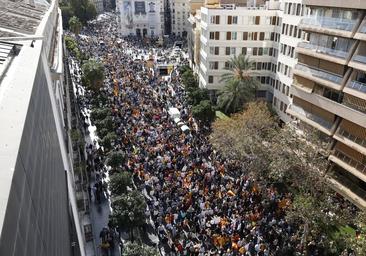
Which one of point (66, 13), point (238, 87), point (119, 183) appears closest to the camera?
point (119, 183)

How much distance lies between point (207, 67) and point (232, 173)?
783 inches

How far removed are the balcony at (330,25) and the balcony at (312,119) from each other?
6.40 meters

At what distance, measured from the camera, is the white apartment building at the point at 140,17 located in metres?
124

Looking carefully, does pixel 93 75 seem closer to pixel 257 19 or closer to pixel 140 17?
pixel 257 19

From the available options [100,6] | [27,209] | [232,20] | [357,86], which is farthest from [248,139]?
[100,6]

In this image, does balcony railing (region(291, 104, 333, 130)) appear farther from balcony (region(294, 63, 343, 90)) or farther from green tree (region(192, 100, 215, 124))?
green tree (region(192, 100, 215, 124))

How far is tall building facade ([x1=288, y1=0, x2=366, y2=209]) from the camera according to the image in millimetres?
24219

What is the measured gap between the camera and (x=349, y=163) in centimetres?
2592

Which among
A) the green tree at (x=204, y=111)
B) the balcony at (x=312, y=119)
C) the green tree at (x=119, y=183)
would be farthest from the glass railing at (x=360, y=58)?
the green tree at (x=204, y=111)

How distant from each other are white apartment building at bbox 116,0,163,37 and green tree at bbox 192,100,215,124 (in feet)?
300

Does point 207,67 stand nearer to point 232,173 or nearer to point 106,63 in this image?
point 232,173

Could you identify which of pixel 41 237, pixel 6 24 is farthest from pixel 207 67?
pixel 41 237

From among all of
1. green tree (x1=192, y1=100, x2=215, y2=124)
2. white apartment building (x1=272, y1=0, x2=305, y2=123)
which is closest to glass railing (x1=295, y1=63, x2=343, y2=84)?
white apartment building (x1=272, y1=0, x2=305, y2=123)

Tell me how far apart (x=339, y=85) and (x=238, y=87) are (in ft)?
47.9
